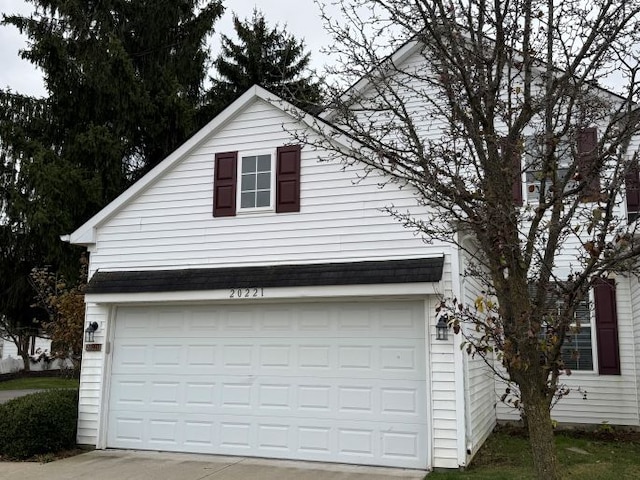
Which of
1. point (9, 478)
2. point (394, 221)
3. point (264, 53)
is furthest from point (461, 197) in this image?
point (264, 53)

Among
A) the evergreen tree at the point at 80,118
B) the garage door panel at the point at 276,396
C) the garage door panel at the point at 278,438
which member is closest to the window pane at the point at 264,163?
the garage door panel at the point at 276,396

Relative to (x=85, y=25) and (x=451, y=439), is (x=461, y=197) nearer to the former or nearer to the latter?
(x=451, y=439)

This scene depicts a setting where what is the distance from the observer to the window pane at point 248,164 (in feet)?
32.2

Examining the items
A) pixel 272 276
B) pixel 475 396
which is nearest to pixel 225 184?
pixel 272 276

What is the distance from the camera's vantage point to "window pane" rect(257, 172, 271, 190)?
381 inches

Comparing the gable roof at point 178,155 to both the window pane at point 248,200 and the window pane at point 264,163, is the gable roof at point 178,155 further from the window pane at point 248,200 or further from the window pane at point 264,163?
the window pane at point 248,200

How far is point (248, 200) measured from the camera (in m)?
9.71

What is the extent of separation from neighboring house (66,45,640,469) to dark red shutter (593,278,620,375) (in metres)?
0.40

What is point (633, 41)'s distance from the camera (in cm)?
479

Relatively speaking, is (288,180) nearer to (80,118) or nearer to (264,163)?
(264,163)

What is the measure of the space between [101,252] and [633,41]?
338 inches

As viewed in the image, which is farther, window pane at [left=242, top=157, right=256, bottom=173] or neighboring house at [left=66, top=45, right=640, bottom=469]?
window pane at [left=242, top=157, right=256, bottom=173]

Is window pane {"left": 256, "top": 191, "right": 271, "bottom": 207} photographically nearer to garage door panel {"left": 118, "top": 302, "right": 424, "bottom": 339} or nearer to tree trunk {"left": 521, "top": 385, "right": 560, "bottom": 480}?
garage door panel {"left": 118, "top": 302, "right": 424, "bottom": 339}

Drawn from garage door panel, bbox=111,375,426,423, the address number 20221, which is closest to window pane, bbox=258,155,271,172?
the address number 20221
